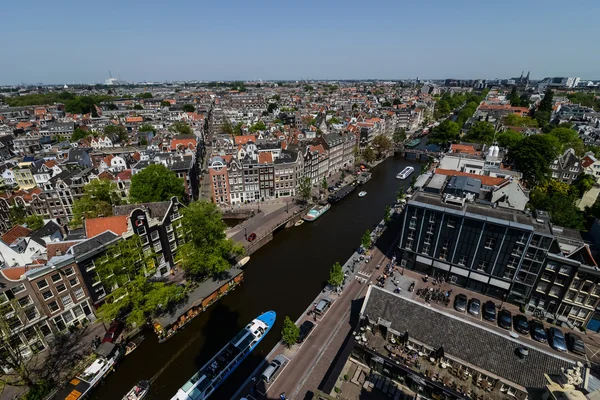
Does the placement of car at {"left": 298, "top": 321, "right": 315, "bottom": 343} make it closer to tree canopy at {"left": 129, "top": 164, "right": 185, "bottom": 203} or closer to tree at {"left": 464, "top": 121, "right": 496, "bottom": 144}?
tree canopy at {"left": 129, "top": 164, "right": 185, "bottom": 203}

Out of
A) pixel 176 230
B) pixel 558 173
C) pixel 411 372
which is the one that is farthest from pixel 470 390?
pixel 558 173

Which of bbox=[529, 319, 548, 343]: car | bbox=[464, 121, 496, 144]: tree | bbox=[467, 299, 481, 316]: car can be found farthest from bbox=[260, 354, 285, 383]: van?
bbox=[464, 121, 496, 144]: tree

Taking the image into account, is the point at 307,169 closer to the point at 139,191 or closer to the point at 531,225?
the point at 139,191

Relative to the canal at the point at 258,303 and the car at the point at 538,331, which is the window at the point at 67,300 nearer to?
the canal at the point at 258,303

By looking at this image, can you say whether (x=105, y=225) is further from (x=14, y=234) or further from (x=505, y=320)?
(x=505, y=320)

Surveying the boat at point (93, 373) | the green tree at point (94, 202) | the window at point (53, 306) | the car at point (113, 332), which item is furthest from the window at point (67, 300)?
the green tree at point (94, 202)
